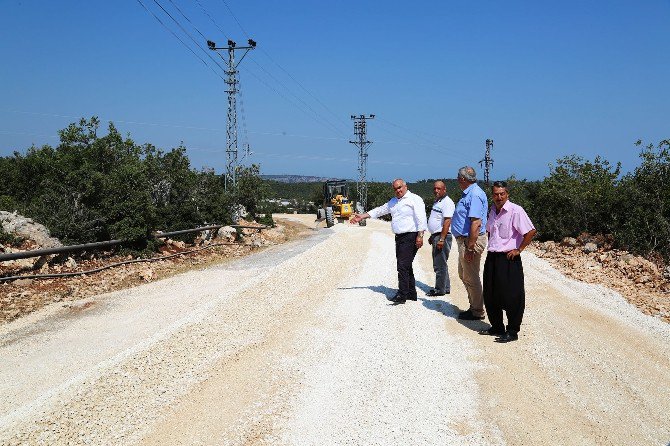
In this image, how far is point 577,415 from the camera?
13.7 feet

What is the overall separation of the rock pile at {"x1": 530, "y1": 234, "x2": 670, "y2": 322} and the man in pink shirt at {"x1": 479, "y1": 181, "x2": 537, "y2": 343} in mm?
2961

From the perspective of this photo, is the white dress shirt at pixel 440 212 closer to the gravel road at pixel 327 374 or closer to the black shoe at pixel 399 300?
the gravel road at pixel 327 374

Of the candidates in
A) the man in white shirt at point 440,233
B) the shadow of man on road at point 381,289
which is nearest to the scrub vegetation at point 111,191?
the shadow of man on road at point 381,289

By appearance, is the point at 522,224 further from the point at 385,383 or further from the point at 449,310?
the point at 385,383

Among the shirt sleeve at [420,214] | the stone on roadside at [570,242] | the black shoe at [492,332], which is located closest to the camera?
the black shoe at [492,332]

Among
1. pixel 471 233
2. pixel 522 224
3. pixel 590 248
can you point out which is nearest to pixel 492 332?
pixel 471 233

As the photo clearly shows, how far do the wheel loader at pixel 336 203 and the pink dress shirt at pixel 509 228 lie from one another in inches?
1016

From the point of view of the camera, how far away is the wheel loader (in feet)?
107

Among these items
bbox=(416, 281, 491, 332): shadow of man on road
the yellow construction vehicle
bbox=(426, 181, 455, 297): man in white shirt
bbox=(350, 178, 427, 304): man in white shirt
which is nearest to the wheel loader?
the yellow construction vehicle

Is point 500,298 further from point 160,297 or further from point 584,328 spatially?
point 160,297

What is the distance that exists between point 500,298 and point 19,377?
16.2ft

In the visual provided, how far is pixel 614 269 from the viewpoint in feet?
38.1

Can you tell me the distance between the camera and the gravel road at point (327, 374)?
389 cm

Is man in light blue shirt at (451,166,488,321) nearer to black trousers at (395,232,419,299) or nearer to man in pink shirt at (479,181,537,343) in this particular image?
man in pink shirt at (479,181,537,343)
